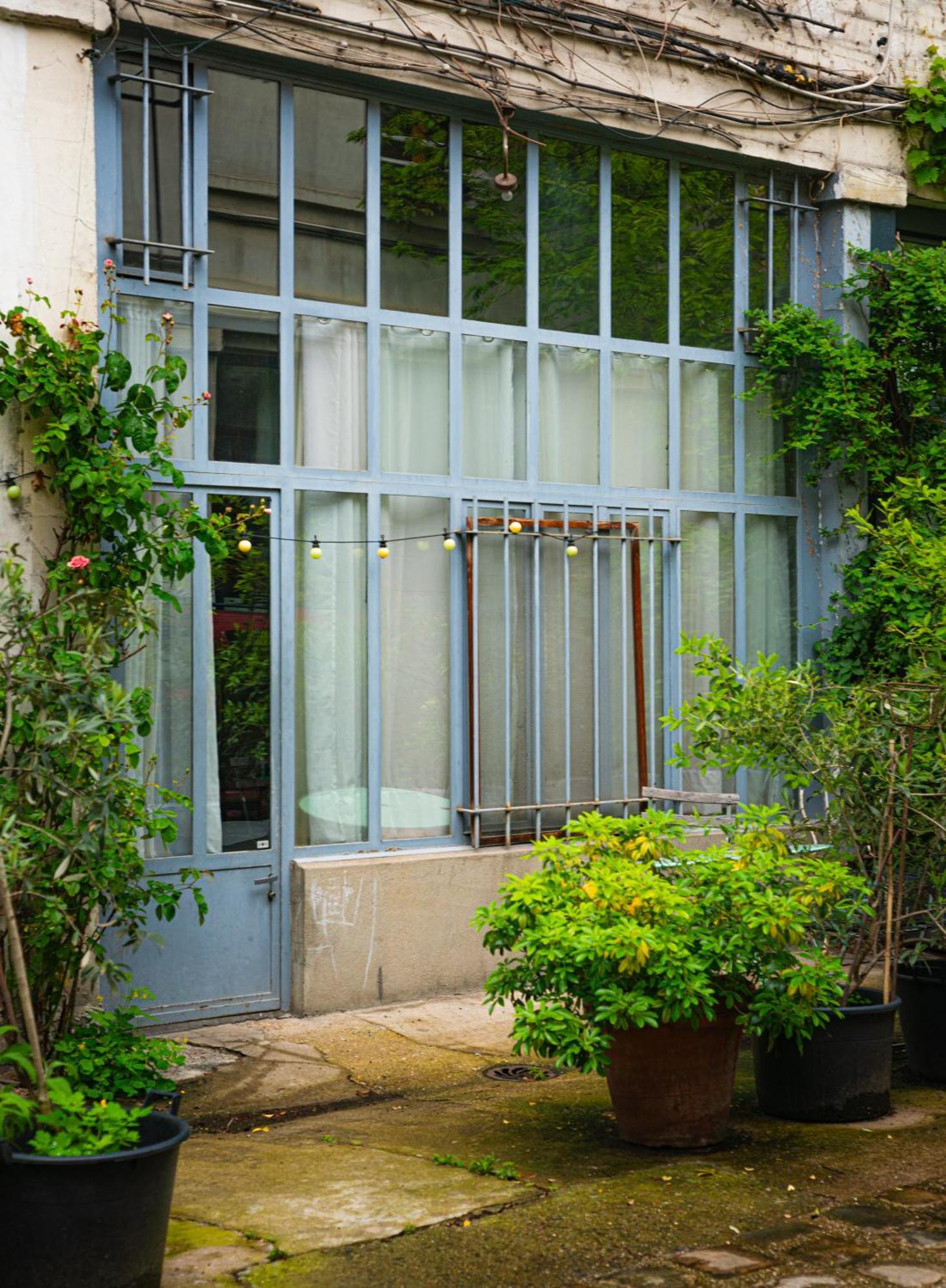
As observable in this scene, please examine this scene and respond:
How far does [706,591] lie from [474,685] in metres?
2.09

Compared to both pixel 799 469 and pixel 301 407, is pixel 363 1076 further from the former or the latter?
pixel 799 469

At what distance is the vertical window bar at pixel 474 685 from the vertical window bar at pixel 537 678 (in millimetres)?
405

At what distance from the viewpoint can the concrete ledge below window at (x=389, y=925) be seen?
8.34m

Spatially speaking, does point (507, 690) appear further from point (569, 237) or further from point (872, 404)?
point (872, 404)

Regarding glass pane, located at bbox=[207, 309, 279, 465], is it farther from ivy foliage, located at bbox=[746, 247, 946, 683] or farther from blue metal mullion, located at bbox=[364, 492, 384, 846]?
ivy foliage, located at bbox=[746, 247, 946, 683]

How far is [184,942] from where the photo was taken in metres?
8.03

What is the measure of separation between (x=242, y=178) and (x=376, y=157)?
2.94 ft

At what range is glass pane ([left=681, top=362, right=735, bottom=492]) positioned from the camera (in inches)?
398

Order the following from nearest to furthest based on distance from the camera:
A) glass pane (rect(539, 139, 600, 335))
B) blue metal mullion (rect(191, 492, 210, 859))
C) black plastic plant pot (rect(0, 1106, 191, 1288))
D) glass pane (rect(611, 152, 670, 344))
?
1. black plastic plant pot (rect(0, 1106, 191, 1288))
2. blue metal mullion (rect(191, 492, 210, 859))
3. glass pane (rect(539, 139, 600, 335))
4. glass pane (rect(611, 152, 670, 344))

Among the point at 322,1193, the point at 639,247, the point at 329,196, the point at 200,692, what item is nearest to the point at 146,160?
the point at 329,196

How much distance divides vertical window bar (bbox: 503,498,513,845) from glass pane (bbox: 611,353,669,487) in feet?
3.50

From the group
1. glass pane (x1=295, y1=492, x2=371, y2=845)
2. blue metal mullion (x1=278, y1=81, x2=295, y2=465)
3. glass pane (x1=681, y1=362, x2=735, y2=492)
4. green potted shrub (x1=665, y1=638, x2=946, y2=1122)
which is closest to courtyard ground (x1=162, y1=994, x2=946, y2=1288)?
green potted shrub (x1=665, y1=638, x2=946, y2=1122)

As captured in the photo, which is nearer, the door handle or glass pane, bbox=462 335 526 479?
the door handle

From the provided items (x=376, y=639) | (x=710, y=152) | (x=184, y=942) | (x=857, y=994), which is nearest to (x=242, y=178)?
(x=376, y=639)
